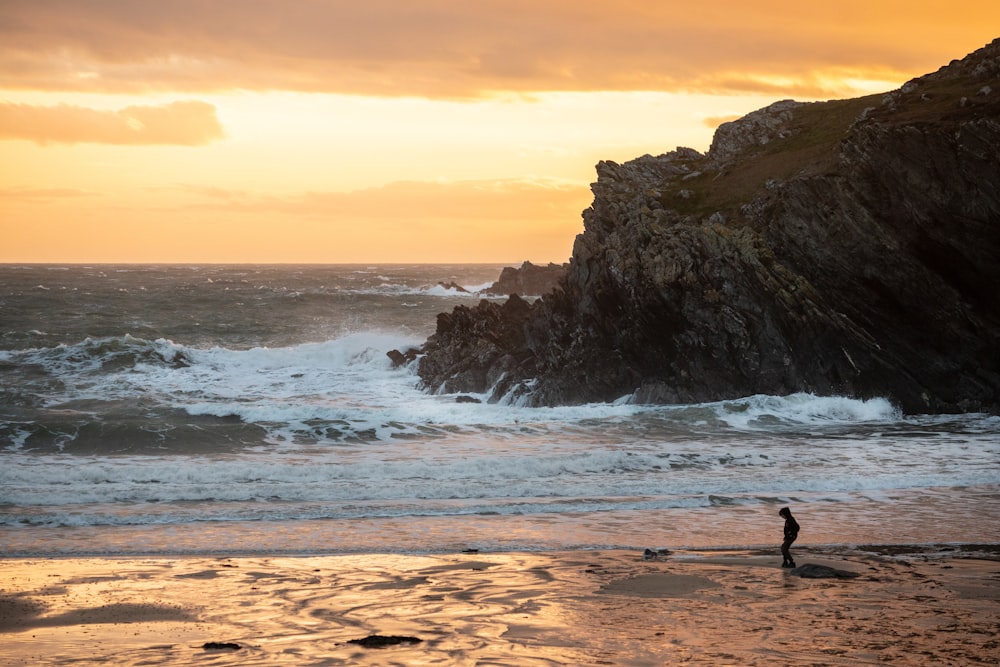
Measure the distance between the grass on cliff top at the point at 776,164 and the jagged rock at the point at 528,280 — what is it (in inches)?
2846

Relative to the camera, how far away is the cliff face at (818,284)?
40.4m

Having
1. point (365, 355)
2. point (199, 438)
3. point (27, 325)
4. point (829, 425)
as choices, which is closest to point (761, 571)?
point (829, 425)

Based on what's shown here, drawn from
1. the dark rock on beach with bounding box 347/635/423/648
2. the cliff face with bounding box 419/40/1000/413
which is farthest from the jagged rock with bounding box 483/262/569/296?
the dark rock on beach with bounding box 347/635/423/648

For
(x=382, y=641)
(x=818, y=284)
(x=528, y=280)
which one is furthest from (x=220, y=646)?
(x=528, y=280)

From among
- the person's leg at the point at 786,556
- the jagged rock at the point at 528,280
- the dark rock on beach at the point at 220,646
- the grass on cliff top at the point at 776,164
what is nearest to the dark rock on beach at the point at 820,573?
the person's leg at the point at 786,556

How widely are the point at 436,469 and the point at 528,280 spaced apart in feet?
334

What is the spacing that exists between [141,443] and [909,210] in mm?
30276

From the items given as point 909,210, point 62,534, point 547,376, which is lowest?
point 62,534

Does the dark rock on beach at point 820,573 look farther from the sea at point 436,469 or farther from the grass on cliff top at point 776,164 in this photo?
the grass on cliff top at point 776,164

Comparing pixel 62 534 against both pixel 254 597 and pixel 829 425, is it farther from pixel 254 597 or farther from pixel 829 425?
pixel 829 425

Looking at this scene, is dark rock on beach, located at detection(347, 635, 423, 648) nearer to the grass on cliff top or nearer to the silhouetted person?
the silhouetted person

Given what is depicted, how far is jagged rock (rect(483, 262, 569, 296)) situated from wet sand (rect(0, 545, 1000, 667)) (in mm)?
105938

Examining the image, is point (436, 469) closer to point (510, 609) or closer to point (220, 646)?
point (510, 609)

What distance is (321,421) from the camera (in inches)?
1603
